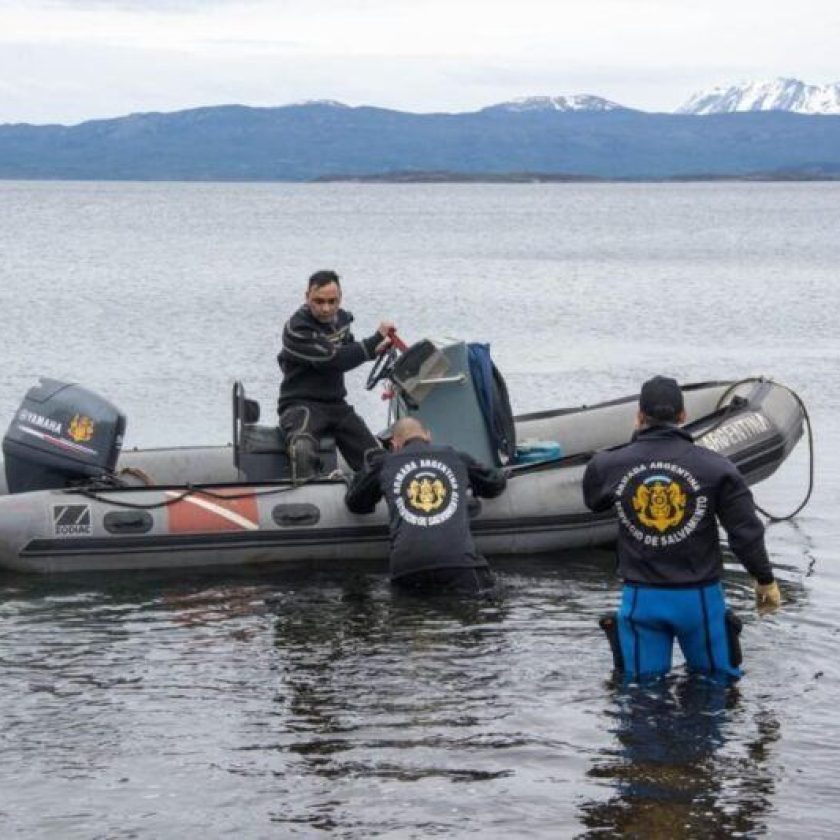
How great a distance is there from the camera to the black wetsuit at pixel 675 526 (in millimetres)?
6465

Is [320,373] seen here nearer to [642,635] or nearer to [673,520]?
[642,635]

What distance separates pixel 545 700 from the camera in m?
7.47

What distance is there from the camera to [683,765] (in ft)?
21.5

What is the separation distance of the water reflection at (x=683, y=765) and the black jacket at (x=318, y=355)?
10.8ft

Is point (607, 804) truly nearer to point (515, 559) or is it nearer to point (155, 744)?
point (155, 744)

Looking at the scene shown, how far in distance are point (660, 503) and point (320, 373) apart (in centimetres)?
420

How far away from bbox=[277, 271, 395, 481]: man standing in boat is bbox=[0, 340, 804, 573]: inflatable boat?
137 millimetres

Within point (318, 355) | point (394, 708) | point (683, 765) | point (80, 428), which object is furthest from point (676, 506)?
point (80, 428)

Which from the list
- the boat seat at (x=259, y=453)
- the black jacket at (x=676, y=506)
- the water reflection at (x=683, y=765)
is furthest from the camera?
the boat seat at (x=259, y=453)

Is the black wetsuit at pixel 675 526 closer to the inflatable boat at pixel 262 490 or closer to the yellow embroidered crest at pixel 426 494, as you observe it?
the yellow embroidered crest at pixel 426 494

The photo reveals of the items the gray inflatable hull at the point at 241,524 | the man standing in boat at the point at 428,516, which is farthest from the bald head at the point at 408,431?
the gray inflatable hull at the point at 241,524

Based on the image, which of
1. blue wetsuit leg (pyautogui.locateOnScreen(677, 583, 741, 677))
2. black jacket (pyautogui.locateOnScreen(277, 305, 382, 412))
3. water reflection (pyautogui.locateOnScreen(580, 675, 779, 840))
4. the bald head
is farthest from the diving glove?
black jacket (pyautogui.locateOnScreen(277, 305, 382, 412))

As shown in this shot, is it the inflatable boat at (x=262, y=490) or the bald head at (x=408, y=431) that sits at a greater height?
the bald head at (x=408, y=431)

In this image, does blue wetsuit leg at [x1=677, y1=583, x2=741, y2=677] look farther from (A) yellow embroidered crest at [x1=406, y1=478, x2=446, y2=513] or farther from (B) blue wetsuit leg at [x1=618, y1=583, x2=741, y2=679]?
(A) yellow embroidered crest at [x1=406, y1=478, x2=446, y2=513]
